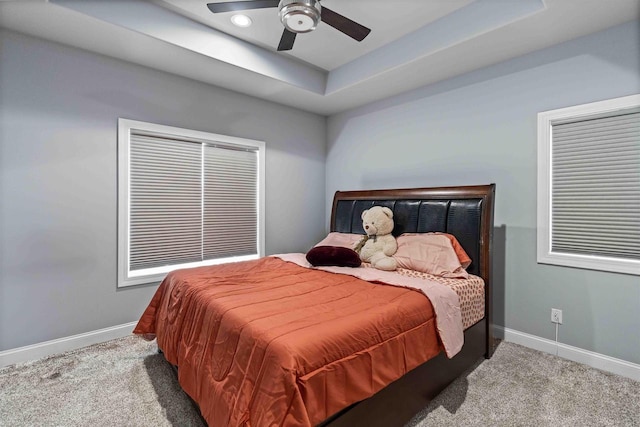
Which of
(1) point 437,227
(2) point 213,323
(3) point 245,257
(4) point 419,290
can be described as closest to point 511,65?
(1) point 437,227

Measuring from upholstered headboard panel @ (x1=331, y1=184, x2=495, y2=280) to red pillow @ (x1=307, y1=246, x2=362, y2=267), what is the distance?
0.65 metres

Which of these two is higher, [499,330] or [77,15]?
[77,15]

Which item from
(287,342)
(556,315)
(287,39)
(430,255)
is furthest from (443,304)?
(287,39)

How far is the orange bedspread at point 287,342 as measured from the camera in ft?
3.85

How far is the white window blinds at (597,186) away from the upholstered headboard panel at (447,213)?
0.57 metres

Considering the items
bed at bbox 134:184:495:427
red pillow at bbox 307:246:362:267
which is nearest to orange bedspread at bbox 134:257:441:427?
bed at bbox 134:184:495:427

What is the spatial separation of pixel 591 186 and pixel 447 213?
1078 mm

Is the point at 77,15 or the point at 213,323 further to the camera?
the point at 77,15

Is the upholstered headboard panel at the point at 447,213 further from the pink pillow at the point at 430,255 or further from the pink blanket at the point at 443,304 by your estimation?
the pink blanket at the point at 443,304

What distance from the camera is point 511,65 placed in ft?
9.06

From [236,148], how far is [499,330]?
3.47m

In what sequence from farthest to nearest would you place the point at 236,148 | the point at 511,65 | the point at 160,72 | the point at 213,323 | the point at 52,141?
1. the point at 236,148
2. the point at 160,72
3. the point at 511,65
4. the point at 52,141
5. the point at 213,323

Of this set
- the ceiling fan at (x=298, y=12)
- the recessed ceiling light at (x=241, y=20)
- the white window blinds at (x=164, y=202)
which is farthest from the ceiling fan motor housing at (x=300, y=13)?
the white window blinds at (x=164, y=202)

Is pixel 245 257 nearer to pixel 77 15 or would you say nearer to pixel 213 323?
pixel 213 323
